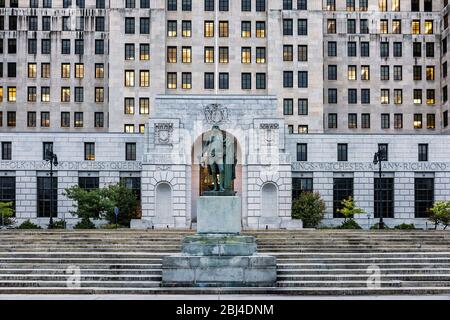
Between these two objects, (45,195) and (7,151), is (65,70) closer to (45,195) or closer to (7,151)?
(7,151)

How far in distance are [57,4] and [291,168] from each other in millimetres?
40920

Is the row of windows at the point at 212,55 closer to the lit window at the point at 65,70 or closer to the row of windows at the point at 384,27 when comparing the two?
the row of windows at the point at 384,27

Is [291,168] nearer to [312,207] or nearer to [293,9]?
[312,207]

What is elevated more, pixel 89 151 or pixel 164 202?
→ pixel 89 151

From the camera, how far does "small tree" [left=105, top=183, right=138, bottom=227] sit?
5538cm

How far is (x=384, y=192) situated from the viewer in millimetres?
60688

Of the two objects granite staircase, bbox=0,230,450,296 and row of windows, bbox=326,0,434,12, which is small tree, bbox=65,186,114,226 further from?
row of windows, bbox=326,0,434,12

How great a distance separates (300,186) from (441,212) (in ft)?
41.7

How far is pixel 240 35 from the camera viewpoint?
249ft

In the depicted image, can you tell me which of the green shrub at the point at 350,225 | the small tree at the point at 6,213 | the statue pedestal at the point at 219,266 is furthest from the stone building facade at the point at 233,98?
the statue pedestal at the point at 219,266

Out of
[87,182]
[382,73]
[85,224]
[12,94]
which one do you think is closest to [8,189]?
[87,182]

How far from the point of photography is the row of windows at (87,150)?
2372 inches

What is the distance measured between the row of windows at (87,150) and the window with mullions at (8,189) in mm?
2024

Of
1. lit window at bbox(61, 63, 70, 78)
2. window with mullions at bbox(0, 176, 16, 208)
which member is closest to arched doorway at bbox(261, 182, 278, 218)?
window with mullions at bbox(0, 176, 16, 208)
